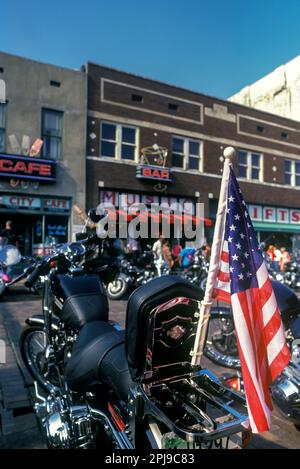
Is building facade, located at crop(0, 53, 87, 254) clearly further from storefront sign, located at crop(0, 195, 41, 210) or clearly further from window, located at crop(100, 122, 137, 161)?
window, located at crop(100, 122, 137, 161)

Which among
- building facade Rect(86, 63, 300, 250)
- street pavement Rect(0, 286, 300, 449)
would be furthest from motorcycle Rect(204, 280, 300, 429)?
building facade Rect(86, 63, 300, 250)

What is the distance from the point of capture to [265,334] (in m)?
1.84

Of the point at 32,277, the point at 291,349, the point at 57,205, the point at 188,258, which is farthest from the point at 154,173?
the point at 32,277

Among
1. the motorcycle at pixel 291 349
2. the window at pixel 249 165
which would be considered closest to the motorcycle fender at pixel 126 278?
the motorcycle at pixel 291 349

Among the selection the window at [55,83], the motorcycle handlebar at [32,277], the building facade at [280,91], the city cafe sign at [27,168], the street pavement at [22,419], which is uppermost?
the building facade at [280,91]

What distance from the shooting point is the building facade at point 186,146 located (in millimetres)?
15477

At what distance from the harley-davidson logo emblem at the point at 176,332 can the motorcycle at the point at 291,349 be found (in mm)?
1210

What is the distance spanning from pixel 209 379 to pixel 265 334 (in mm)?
431

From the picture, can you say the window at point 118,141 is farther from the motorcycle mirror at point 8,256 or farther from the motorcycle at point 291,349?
the motorcycle mirror at point 8,256

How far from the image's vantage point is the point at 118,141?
52.1ft

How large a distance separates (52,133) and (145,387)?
1427 centimetres

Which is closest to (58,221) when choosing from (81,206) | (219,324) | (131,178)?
(81,206)

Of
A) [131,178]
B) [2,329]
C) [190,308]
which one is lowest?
[2,329]
